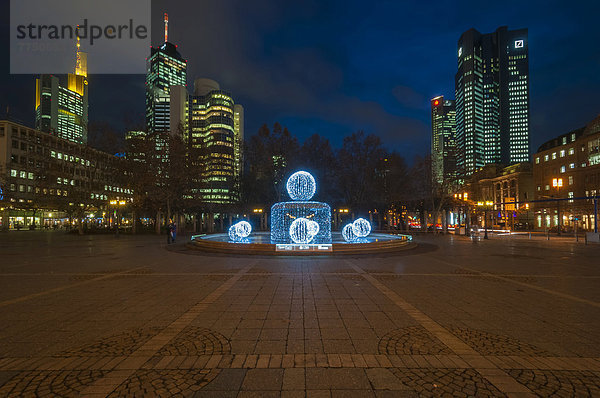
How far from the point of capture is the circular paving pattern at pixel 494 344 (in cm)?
392

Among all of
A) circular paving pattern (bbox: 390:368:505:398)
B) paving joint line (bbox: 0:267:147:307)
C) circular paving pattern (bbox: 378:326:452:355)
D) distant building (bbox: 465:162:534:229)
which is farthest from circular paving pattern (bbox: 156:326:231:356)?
distant building (bbox: 465:162:534:229)

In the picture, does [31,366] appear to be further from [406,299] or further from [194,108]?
[194,108]

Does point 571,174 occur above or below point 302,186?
above

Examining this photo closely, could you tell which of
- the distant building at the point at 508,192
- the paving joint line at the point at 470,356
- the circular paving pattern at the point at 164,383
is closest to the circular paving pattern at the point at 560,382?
the paving joint line at the point at 470,356

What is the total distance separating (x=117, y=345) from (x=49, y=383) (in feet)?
3.22

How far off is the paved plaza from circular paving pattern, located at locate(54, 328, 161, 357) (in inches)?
1.1

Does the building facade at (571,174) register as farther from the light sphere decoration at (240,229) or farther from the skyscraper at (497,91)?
the skyscraper at (497,91)

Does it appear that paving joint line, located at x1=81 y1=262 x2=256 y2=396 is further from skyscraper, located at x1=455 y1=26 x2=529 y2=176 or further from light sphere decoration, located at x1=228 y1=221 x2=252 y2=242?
skyscraper, located at x1=455 y1=26 x2=529 y2=176

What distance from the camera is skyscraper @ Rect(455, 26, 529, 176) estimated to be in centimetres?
15888

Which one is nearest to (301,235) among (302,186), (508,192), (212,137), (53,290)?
(302,186)

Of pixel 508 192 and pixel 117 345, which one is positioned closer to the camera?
pixel 117 345

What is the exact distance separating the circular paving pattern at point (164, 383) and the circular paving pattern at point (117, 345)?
813 millimetres

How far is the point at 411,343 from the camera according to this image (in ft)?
13.8

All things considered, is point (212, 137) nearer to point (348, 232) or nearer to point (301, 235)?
point (348, 232)
